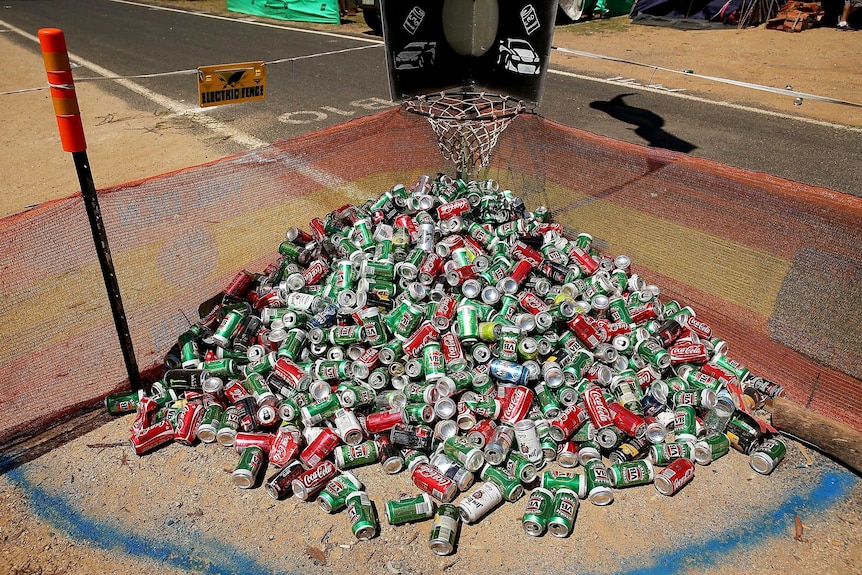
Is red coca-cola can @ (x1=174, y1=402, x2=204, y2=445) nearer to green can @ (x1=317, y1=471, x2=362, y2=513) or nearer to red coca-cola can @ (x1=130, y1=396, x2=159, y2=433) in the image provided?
red coca-cola can @ (x1=130, y1=396, x2=159, y2=433)

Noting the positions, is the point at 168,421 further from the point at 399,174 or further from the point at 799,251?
the point at 799,251

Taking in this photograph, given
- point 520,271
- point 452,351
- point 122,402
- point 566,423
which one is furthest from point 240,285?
point 566,423

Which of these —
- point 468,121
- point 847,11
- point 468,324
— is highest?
point 847,11

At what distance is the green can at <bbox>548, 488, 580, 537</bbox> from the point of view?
288 centimetres

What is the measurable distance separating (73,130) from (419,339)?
7.33ft

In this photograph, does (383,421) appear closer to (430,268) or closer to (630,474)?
(430,268)

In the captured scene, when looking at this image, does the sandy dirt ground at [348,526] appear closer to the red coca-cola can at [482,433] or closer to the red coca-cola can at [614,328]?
the red coca-cola can at [482,433]

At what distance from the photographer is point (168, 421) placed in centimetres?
344

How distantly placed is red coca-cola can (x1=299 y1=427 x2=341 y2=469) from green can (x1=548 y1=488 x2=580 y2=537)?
1239 mm

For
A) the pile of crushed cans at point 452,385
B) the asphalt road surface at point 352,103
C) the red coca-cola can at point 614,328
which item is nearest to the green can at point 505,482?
the pile of crushed cans at point 452,385

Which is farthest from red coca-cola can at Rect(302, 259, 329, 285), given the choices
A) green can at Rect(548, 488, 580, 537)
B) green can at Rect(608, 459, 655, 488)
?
green can at Rect(608, 459, 655, 488)

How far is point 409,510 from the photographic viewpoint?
2930 millimetres

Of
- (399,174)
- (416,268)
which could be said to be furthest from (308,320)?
(399,174)

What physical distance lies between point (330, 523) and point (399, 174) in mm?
3553
